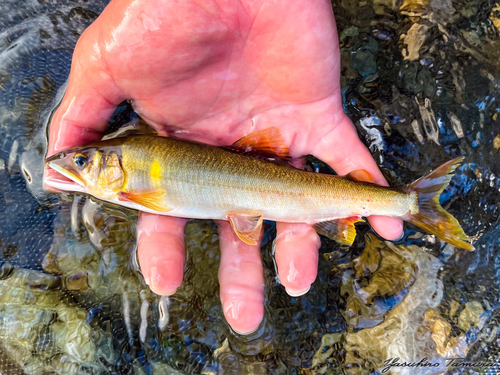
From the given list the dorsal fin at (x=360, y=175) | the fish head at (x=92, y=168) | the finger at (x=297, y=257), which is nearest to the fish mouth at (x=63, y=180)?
the fish head at (x=92, y=168)

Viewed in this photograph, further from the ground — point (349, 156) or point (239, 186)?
point (239, 186)

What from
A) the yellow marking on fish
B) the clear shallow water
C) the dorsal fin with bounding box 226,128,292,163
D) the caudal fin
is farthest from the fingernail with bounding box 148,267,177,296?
the caudal fin

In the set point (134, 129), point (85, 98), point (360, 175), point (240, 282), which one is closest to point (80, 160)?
point (85, 98)

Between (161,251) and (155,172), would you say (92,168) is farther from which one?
(161,251)

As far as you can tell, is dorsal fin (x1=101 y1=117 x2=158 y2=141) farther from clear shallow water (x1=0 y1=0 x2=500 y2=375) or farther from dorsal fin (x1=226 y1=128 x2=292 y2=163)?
dorsal fin (x1=226 y1=128 x2=292 y2=163)

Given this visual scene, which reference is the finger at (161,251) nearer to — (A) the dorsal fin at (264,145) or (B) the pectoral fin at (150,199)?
(B) the pectoral fin at (150,199)

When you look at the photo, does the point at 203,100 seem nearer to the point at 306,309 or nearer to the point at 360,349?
the point at 306,309

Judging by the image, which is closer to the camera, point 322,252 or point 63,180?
point 63,180

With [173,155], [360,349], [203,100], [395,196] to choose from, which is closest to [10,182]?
[173,155]
